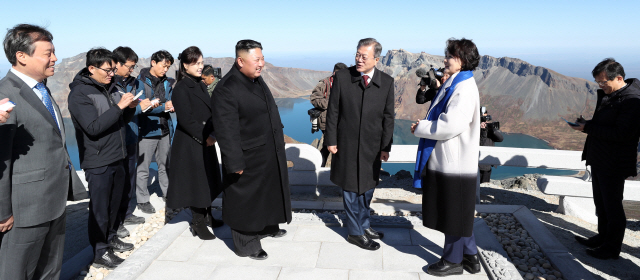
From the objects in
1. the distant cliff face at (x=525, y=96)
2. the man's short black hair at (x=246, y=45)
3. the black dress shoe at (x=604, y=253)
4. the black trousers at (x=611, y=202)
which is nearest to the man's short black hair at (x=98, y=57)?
the man's short black hair at (x=246, y=45)

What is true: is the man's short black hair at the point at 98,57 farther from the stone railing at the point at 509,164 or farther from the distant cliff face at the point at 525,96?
the distant cliff face at the point at 525,96

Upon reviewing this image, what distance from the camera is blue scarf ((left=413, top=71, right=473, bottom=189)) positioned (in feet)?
9.01

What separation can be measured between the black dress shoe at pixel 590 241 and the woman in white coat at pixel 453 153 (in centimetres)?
167

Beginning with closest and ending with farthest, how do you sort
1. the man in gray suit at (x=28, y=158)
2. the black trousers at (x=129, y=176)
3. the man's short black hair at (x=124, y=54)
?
the man in gray suit at (x=28, y=158) → the black trousers at (x=129, y=176) → the man's short black hair at (x=124, y=54)

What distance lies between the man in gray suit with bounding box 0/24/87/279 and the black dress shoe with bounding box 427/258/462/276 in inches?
103

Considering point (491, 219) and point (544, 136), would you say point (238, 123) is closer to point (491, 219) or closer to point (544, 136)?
point (491, 219)

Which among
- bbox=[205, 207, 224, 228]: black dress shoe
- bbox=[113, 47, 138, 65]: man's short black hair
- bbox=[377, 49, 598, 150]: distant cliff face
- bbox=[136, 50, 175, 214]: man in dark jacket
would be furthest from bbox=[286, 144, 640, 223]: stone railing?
bbox=[377, 49, 598, 150]: distant cliff face

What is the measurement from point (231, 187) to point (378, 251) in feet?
4.61

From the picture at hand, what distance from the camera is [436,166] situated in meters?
2.89

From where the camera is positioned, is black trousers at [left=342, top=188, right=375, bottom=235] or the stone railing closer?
black trousers at [left=342, top=188, right=375, bottom=235]

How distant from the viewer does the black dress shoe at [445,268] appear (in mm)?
3016

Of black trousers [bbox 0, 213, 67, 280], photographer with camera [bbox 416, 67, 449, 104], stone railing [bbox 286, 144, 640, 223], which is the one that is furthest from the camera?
stone railing [bbox 286, 144, 640, 223]

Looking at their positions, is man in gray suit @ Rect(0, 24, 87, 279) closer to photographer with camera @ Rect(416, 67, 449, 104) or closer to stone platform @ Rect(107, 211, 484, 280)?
stone platform @ Rect(107, 211, 484, 280)

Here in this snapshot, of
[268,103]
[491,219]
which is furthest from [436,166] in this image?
[491,219]
